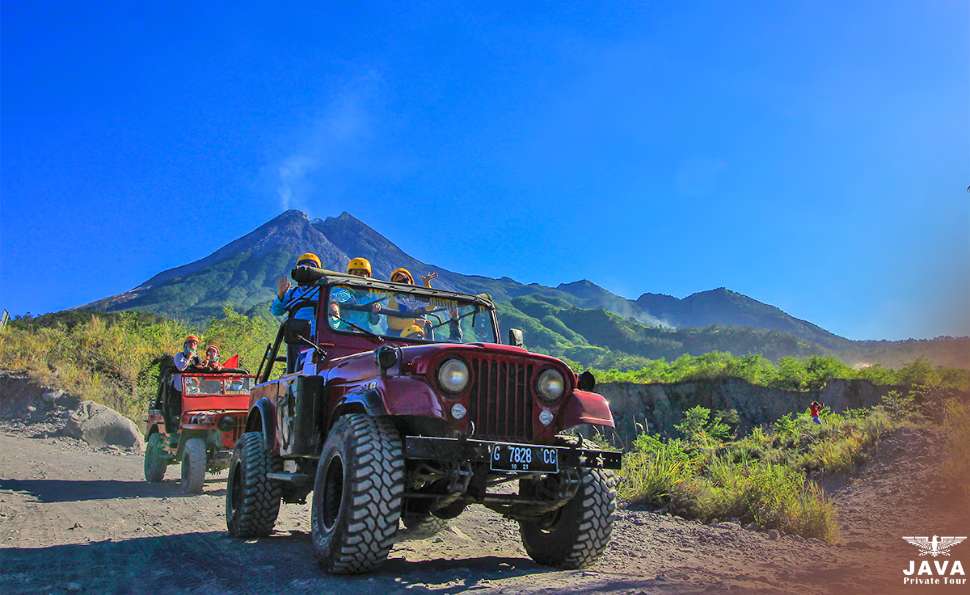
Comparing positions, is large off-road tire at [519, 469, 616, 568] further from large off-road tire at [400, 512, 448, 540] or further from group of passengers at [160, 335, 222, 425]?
group of passengers at [160, 335, 222, 425]

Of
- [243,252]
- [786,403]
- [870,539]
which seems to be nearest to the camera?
[870,539]

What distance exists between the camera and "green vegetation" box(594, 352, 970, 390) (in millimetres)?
38750

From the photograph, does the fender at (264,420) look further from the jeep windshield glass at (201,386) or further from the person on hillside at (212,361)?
the person on hillside at (212,361)

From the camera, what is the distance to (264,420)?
24.3 feet

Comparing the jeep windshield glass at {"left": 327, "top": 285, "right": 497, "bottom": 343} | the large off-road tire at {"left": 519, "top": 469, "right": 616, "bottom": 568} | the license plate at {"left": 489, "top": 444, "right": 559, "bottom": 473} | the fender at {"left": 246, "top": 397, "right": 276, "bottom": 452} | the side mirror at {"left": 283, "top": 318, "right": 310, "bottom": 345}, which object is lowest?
the large off-road tire at {"left": 519, "top": 469, "right": 616, "bottom": 568}

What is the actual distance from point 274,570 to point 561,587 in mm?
2185

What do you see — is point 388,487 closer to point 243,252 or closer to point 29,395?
point 29,395

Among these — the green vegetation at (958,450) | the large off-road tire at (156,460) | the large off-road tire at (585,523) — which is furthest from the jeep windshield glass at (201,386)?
the green vegetation at (958,450)

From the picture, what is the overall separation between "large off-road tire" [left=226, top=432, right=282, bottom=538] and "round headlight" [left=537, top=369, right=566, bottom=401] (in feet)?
9.45

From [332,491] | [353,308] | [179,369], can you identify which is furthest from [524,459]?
[179,369]

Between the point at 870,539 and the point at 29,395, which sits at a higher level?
the point at 29,395

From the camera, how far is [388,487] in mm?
4957

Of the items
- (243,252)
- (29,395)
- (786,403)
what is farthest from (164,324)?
(243,252)

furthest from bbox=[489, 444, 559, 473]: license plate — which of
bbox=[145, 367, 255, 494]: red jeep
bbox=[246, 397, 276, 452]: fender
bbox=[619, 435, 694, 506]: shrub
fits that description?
bbox=[145, 367, 255, 494]: red jeep
